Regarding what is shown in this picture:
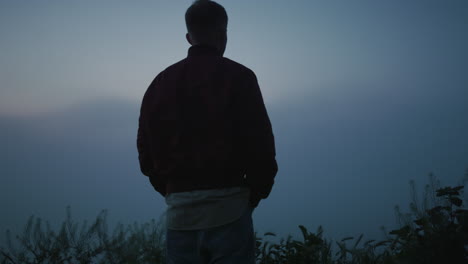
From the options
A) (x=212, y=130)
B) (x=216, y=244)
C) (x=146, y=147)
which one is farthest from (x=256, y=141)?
(x=146, y=147)

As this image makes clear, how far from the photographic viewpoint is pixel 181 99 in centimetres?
164

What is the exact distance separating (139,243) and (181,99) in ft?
6.84

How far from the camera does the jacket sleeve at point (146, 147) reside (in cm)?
184

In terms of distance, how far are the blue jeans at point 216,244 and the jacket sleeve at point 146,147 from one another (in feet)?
1.07

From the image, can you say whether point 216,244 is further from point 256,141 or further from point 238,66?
point 238,66

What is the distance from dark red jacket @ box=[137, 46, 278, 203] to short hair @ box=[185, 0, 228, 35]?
198 mm

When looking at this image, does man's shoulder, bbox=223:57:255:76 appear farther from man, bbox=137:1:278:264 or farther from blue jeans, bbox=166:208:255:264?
blue jeans, bbox=166:208:255:264

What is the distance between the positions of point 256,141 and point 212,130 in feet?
0.72

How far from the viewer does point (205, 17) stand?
1.81 meters

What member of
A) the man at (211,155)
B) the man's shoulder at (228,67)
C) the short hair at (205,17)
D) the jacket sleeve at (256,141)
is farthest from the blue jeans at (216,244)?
the short hair at (205,17)

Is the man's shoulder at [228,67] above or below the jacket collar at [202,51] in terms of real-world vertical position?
below

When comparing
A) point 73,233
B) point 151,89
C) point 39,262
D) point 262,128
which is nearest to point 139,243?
point 73,233

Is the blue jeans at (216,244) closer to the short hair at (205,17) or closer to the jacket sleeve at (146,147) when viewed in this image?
the jacket sleeve at (146,147)

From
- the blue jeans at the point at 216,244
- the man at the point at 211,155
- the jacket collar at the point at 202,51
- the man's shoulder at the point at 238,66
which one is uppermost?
the jacket collar at the point at 202,51
